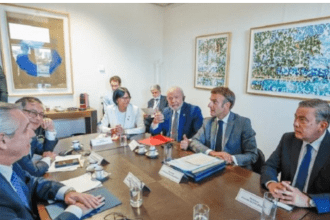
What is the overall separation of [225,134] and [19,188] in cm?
159

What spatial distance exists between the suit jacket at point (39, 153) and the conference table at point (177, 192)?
0.26 feet

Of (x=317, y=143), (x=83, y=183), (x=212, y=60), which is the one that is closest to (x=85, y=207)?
(x=83, y=183)

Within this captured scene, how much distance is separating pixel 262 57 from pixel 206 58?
1.13 meters

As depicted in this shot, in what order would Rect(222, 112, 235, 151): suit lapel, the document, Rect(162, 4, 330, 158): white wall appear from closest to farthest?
the document
Rect(222, 112, 235, 151): suit lapel
Rect(162, 4, 330, 158): white wall

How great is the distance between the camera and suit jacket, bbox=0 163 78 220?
0.88 metres

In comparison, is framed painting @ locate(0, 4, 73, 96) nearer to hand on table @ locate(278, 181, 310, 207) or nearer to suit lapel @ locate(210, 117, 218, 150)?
suit lapel @ locate(210, 117, 218, 150)

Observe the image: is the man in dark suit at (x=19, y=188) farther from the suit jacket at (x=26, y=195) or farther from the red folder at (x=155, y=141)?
the red folder at (x=155, y=141)

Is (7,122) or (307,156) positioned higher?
(7,122)

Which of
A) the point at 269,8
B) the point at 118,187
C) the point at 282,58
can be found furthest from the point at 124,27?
the point at 118,187

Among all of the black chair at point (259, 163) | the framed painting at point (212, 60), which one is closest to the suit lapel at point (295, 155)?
the black chair at point (259, 163)

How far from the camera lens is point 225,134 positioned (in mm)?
1930

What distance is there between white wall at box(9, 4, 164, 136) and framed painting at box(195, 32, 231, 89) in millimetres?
1320

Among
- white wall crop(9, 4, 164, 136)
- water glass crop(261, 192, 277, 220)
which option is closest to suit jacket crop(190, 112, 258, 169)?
water glass crop(261, 192, 277, 220)

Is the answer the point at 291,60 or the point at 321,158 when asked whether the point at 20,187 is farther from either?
the point at 291,60
